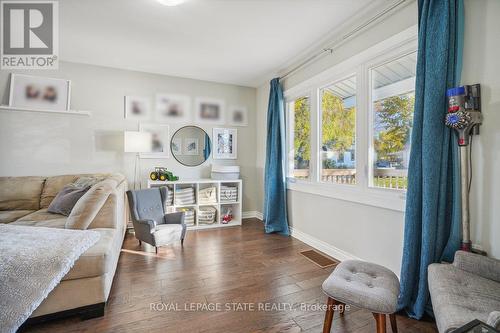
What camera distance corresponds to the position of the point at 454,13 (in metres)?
1.55

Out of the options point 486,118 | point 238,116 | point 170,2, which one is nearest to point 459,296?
point 486,118

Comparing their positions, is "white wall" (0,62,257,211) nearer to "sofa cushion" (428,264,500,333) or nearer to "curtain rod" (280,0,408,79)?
"curtain rod" (280,0,408,79)

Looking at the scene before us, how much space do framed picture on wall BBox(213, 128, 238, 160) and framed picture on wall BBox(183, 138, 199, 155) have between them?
0.34 metres

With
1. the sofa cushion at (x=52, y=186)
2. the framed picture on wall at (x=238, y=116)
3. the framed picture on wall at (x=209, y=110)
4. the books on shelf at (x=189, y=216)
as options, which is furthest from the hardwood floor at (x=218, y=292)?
the framed picture on wall at (x=238, y=116)

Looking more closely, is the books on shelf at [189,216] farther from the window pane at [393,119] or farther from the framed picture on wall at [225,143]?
the window pane at [393,119]

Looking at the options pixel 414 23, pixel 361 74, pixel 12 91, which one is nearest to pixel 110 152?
pixel 12 91

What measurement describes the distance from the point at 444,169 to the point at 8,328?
2.83m

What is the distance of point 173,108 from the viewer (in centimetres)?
390

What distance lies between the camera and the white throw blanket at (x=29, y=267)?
4.33 ft

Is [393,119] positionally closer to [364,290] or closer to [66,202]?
[364,290]

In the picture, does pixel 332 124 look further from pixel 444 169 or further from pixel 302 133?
pixel 444 169

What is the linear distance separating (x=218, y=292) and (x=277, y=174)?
2.02 meters

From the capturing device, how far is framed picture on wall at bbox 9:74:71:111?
121 inches

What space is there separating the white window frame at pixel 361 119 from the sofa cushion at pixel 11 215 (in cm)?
339
